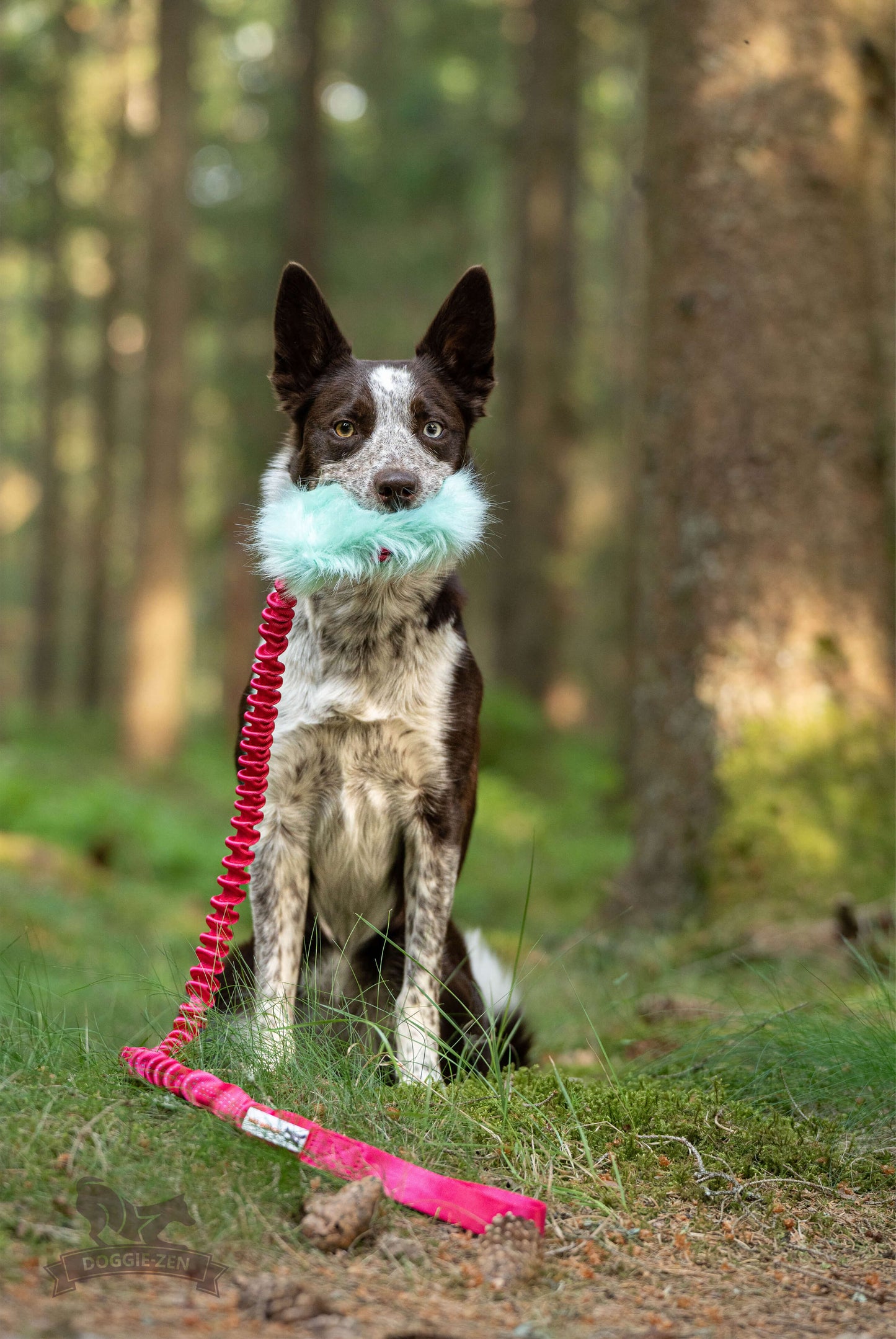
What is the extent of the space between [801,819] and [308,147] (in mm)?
13621

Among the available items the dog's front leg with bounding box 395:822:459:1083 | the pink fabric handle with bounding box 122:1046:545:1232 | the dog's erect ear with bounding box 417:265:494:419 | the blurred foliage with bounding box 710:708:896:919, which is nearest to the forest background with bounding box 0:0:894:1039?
the blurred foliage with bounding box 710:708:896:919

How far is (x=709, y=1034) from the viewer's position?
391 cm

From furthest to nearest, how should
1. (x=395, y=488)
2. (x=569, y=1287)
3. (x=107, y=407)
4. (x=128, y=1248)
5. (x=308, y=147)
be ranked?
(x=107, y=407)
(x=308, y=147)
(x=395, y=488)
(x=569, y=1287)
(x=128, y=1248)

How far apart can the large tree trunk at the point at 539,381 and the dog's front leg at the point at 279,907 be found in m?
13.5

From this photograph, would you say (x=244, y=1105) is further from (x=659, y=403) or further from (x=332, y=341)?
(x=659, y=403)

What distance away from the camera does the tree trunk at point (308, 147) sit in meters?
16.3

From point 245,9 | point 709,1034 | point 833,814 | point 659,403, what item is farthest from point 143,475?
point 245,9

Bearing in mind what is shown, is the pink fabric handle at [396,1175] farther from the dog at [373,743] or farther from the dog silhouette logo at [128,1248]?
the dog at [373,743]

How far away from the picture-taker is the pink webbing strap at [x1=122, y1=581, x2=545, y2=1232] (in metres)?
2.75

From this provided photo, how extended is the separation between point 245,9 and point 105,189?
753 centimetres

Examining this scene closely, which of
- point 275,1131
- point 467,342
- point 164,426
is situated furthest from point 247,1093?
point 164,426

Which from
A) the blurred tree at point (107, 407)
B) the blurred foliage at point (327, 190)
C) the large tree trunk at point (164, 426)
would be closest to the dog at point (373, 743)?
the large tree trunk at point (164, 426)

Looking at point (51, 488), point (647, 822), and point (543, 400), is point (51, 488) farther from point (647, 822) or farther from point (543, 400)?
point (647, 822)

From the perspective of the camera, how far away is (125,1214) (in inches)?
97.2
